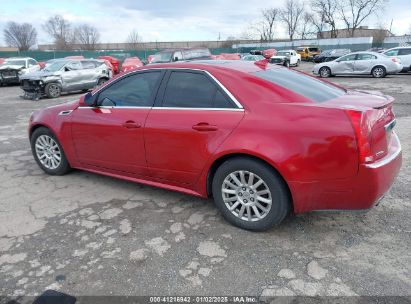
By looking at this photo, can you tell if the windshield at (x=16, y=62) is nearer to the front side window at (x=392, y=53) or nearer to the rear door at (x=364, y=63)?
the rear door at (x=364, y=63)

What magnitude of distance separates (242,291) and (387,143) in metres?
1.82

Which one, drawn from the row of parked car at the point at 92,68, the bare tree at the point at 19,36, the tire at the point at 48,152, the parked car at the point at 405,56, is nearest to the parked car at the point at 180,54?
the row of parked car at the point at 92,68

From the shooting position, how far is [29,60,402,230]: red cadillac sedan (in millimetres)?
2803

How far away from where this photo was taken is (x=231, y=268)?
9.12 feet

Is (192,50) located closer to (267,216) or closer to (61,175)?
(61,175)

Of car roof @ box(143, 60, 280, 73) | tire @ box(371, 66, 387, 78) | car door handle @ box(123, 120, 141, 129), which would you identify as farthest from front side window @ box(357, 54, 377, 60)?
car door handle @ box(123, 120, 141, 129)

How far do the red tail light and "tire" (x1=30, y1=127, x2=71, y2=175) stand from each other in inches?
147

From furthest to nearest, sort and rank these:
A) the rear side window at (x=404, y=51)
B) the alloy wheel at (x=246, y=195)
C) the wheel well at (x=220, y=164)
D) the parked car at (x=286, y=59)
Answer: the parked car at (x=286, y=59) < the rear side window at (x=404, y=51) < the alloy wheel at (x=246, y=195) < the wheel well at (x=220, y=164)

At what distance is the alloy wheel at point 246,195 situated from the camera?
315cm

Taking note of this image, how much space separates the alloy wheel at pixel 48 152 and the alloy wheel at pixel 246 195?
273cm

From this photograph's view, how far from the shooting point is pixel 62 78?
47.0 feet

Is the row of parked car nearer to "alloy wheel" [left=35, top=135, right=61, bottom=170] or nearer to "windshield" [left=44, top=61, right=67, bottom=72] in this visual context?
"windshield" [left=44, top=61, right=67, bottom=72]

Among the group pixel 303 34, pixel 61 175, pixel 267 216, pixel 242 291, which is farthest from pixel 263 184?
pixel 303 34

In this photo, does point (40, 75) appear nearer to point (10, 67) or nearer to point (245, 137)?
point (10, 67)
